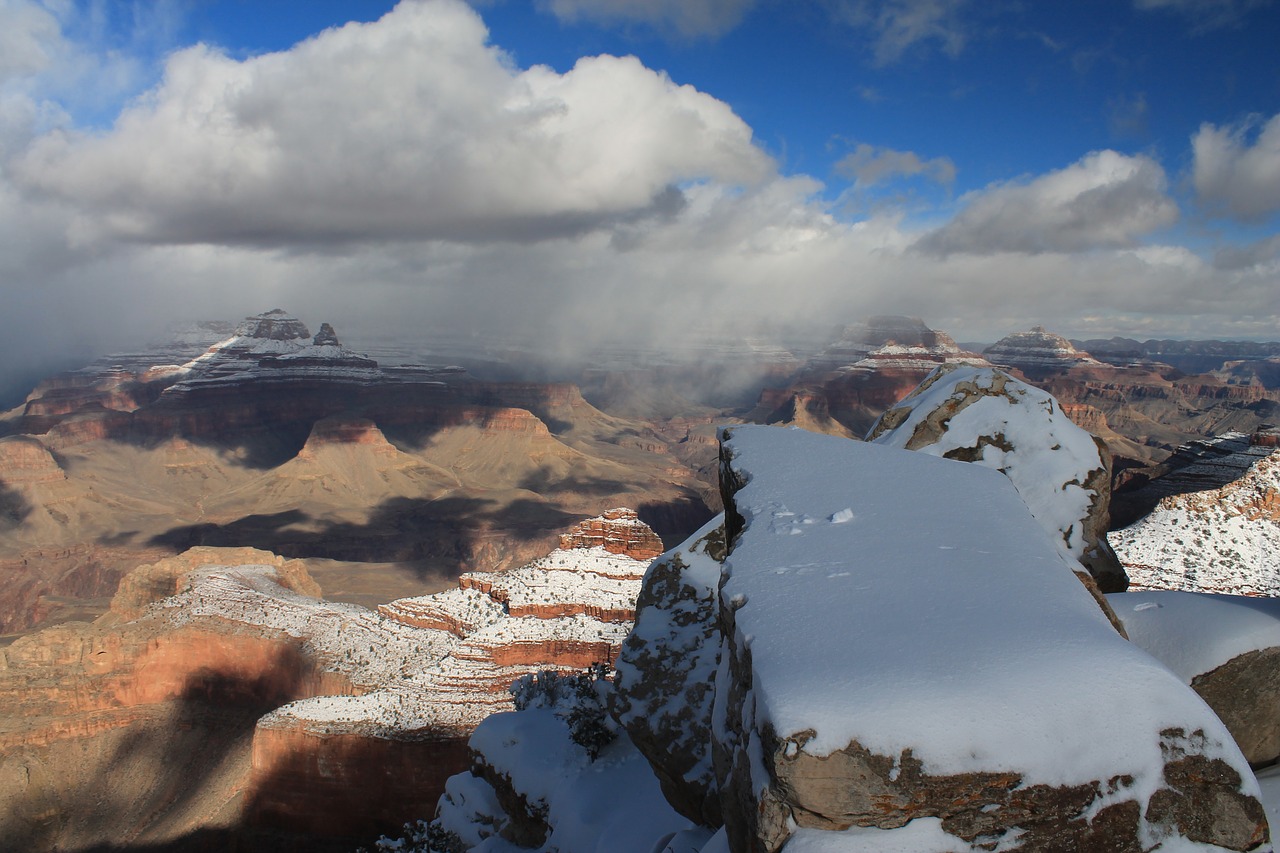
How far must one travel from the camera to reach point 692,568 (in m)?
11.0

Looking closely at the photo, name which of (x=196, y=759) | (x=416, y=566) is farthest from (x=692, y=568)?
(x=416, y=566)

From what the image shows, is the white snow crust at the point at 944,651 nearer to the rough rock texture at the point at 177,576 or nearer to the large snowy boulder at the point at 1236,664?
the large snowy boulder at the point at 1236,664

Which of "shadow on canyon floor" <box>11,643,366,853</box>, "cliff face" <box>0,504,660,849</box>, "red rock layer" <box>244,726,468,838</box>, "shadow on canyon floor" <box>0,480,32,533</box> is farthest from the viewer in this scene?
"shadow on canyon floor" <box>0,480,32,533</box>

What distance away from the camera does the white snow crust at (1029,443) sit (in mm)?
12125

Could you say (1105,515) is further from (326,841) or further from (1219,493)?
(1219,493)

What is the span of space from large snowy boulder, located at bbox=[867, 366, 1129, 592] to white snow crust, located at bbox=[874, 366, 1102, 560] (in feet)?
0.05

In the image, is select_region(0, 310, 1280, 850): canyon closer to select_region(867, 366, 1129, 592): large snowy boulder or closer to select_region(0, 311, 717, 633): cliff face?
select_region(867, 366, 1129, 592): large snowy boulder

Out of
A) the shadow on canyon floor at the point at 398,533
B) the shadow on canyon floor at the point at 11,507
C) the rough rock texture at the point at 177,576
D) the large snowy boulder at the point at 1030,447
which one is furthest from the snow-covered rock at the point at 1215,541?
the shadow on canyon floor at the point at 11,507

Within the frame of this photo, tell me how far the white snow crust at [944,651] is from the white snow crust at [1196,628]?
3103 millimetres

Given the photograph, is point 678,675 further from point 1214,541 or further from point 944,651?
point 1214,541

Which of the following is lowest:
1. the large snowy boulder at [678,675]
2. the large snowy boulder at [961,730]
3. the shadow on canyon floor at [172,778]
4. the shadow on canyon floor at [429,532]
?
the shadow on canyon floor at [429,532]

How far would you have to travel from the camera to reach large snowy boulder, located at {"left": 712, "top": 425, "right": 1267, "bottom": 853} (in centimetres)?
489

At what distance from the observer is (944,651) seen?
5.42 metres

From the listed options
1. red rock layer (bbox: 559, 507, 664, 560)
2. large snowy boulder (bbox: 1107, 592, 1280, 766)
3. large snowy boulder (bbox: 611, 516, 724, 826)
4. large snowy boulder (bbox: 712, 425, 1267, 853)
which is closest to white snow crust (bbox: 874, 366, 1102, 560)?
large snowy boulder (bbox: 1107, 592, 1280, 766)
